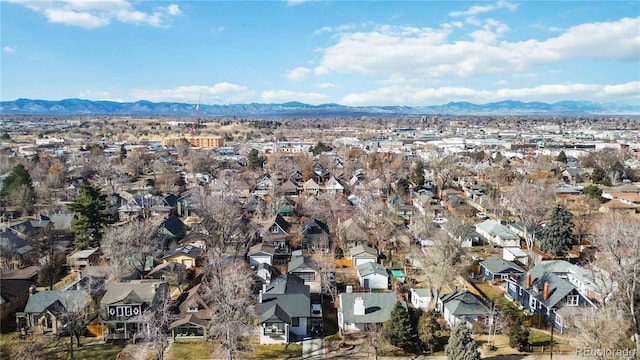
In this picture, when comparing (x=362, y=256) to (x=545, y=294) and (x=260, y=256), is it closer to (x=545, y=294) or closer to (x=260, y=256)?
(x=260, y=256)

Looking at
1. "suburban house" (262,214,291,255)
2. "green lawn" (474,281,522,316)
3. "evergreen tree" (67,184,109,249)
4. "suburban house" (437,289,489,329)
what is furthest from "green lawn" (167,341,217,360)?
"evergreen tree" (67,184,109,249)

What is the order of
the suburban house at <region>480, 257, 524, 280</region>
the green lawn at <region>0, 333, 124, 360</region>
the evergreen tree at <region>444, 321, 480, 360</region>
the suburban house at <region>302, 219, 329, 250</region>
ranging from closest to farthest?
the evergreen tree at <region>444, 321, 480, 360</region> < the green lawn at <region>0, 333, 124, 360</region> < the suburban house at <region>480, 257, 524, 280</region> < the suburban house at <region>302, 219, 329, 250</region>

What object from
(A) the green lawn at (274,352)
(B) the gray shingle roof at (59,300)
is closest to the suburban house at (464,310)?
(A) the green lawn at (274,352)

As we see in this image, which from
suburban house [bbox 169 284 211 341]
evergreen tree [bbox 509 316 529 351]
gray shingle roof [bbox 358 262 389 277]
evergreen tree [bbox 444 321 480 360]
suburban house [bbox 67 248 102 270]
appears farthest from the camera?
suburban house [bbox 67 248 102 270]

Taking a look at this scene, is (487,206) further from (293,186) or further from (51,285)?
(51,285)

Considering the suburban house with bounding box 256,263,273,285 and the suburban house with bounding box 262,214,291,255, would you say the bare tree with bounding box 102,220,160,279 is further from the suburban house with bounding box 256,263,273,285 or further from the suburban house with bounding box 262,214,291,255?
the suburban house with bounding box 262,214,291,255

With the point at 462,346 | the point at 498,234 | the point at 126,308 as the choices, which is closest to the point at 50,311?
the point at 126,308

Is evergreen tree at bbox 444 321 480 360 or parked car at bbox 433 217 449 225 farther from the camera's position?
parked car at bbox 433 217 449 225

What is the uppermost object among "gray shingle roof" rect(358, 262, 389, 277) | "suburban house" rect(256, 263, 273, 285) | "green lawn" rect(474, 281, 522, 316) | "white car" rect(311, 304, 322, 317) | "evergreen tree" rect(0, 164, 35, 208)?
"evergreen tree" rect(0, 164, 35, 208)

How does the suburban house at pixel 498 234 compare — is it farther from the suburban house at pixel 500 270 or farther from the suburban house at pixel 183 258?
the suburban house at pixel 183 258
